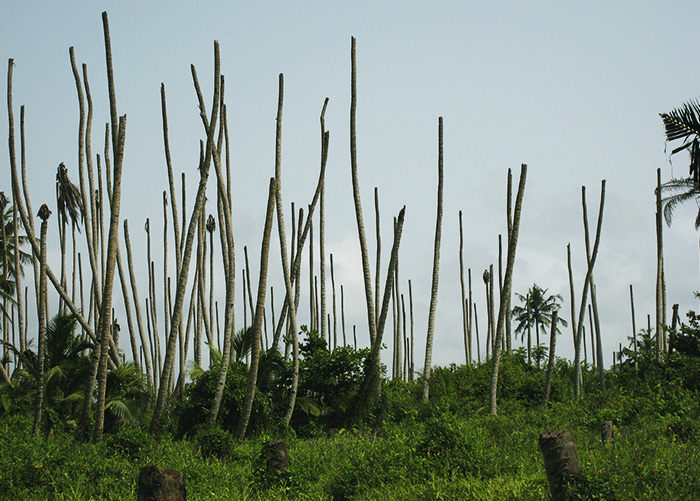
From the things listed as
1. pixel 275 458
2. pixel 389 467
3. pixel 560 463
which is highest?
pixel 560 463

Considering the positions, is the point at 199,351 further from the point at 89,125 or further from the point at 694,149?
the point at 694,149

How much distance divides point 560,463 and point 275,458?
17.3ft

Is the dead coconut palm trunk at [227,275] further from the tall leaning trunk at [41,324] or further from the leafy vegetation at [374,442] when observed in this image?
the tall leaning trunk at [41,324]

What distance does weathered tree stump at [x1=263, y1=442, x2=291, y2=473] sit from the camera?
12586mm

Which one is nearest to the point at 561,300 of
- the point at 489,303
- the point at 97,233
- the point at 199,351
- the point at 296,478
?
the point at 489,303

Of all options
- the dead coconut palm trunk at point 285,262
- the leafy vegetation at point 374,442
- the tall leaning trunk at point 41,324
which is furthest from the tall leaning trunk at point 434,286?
the tall leaning trunk at point 41,324

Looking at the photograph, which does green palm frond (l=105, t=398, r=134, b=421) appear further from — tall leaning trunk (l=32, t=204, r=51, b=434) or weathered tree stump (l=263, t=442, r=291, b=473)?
weathered tree stump (l=263, t=442, r=291, b=473)

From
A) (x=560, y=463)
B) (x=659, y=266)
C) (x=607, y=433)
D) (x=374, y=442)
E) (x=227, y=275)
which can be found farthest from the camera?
(x=659, y=266)

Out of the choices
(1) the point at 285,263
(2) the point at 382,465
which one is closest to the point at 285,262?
(1) the point at 285,263

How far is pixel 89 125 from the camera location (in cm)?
2028

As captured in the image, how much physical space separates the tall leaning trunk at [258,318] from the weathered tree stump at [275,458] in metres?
5.82

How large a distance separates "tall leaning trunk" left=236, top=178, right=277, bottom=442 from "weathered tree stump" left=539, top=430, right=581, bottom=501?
10.5m

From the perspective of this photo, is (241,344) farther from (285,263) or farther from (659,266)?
(659,266)

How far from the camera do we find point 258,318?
62.2 ft
